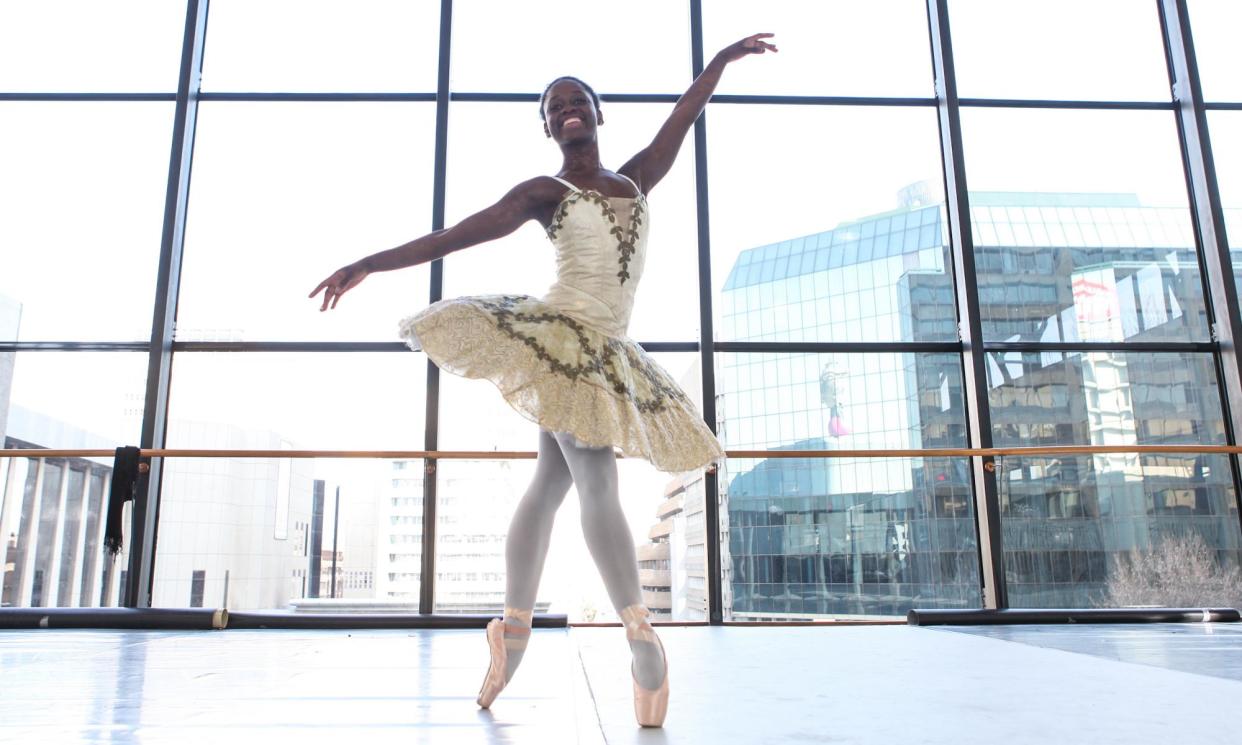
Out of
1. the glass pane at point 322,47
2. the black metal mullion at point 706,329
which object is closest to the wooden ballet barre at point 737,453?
the black metal mullion at point 706,329

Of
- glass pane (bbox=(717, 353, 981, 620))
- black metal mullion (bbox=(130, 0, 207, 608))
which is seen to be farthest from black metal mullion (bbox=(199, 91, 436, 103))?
glass pane (bbox=(717, 353, 981, 620))

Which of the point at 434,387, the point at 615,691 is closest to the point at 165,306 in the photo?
the point at 434,387

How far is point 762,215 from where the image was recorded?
13.3 feet

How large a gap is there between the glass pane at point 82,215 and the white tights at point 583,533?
305 cm

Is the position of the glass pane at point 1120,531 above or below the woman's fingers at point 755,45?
below

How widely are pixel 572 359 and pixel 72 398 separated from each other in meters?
3.34

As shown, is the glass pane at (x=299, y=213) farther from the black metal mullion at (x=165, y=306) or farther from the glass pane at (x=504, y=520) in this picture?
the glass pane at (x=504, y=520)

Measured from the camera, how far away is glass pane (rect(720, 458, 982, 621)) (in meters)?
3.54

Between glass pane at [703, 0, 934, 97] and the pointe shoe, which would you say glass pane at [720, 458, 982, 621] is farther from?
the pointe shoe

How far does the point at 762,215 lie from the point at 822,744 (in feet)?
10.8

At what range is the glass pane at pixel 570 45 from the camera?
4105mm

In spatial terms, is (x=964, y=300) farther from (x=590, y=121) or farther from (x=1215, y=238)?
(x=590, y=121)

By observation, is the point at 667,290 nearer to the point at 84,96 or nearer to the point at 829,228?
the point at 829,228

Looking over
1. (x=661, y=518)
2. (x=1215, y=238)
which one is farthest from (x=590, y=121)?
(x=1215, y=238)
